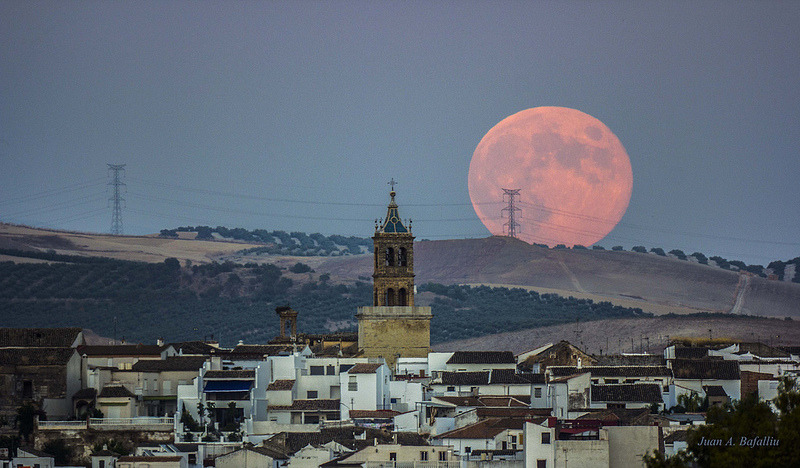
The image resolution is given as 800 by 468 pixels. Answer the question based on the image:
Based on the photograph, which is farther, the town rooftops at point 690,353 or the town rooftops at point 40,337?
the town rooftops at point 690,353

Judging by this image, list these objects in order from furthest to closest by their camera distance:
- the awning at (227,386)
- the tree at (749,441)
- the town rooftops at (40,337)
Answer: the town rooftops at (40,337) → the awning at (227,386) → the tree at (749,441)

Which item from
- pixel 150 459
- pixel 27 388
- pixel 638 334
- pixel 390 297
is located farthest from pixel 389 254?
pixel 638 334

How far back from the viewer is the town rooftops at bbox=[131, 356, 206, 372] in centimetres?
8178

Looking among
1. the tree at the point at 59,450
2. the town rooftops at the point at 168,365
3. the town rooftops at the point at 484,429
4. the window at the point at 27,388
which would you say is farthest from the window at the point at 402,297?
the town rooftops at the point at 484,429

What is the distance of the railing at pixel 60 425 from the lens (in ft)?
245

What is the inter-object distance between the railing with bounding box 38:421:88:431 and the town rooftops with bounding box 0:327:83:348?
320 inches

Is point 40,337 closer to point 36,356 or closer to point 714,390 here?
point 36,356

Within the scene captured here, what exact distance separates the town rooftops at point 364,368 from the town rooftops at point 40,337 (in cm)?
1318

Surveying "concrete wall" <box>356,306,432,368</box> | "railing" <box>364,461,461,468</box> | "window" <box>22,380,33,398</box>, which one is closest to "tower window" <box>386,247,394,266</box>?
"concrete wall" <box>356,306,432,368</box>

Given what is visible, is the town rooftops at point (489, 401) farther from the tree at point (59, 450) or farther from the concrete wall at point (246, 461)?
the tree at point (59, 450)

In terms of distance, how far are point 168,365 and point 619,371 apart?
20106 millimetres

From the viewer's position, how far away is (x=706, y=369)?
81312 mm

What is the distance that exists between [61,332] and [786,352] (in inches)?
1584

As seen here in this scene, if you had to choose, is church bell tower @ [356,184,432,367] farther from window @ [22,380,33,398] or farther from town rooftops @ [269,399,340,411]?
window @ [22,380,33,398]
